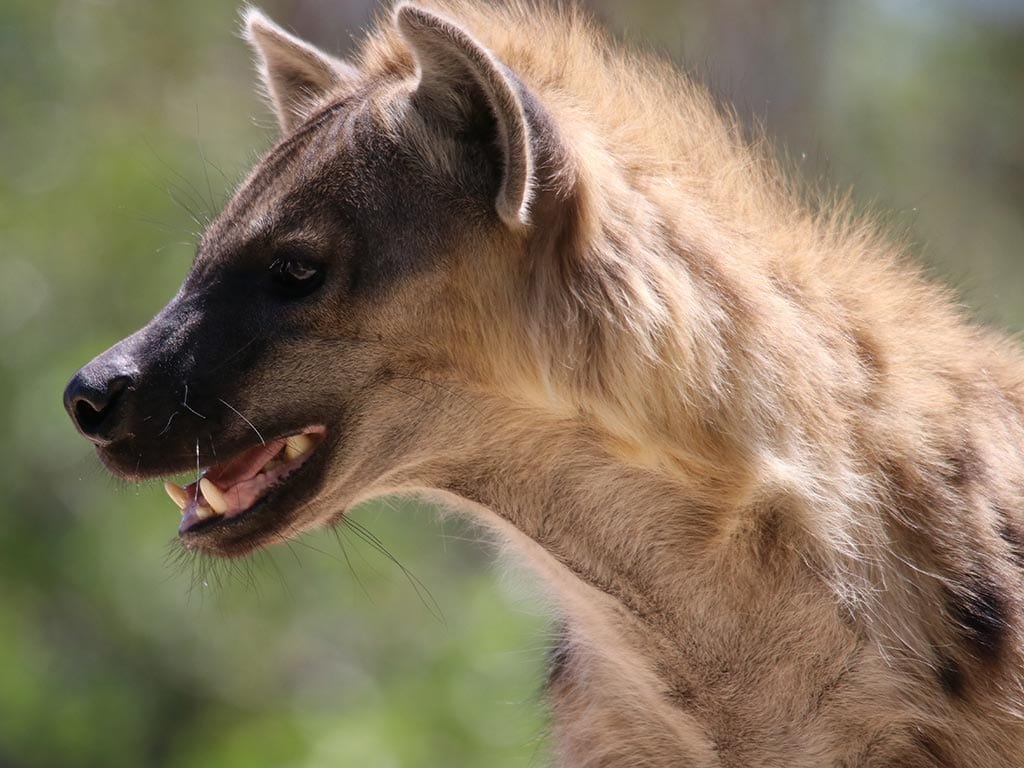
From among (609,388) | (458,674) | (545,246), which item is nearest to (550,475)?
(609,388)

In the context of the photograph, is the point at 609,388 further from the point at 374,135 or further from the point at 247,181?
the point at 247,181

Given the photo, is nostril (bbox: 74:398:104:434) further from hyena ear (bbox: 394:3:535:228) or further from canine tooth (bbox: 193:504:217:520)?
hyena ear (bbox: 394:3:535:228)

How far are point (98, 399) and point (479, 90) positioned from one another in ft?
2.41

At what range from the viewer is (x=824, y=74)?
999cm

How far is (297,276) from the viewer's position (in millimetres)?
2291

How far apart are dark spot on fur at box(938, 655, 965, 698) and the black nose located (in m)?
1.35

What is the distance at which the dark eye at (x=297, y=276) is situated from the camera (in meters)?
2.29

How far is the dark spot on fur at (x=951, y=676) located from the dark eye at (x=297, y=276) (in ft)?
3.81

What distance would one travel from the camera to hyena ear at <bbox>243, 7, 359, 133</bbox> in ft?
9.09

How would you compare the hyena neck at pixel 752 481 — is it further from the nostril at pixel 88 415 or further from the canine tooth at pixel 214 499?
the nostril at pixel 88 415

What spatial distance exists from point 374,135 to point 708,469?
0.74 m

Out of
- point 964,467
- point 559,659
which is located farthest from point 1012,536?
point 559,659

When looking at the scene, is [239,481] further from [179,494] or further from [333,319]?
[333,319]

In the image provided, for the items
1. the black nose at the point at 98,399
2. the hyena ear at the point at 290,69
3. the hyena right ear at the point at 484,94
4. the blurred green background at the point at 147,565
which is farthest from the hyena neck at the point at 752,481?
the blurred green background at the point at 147,565
